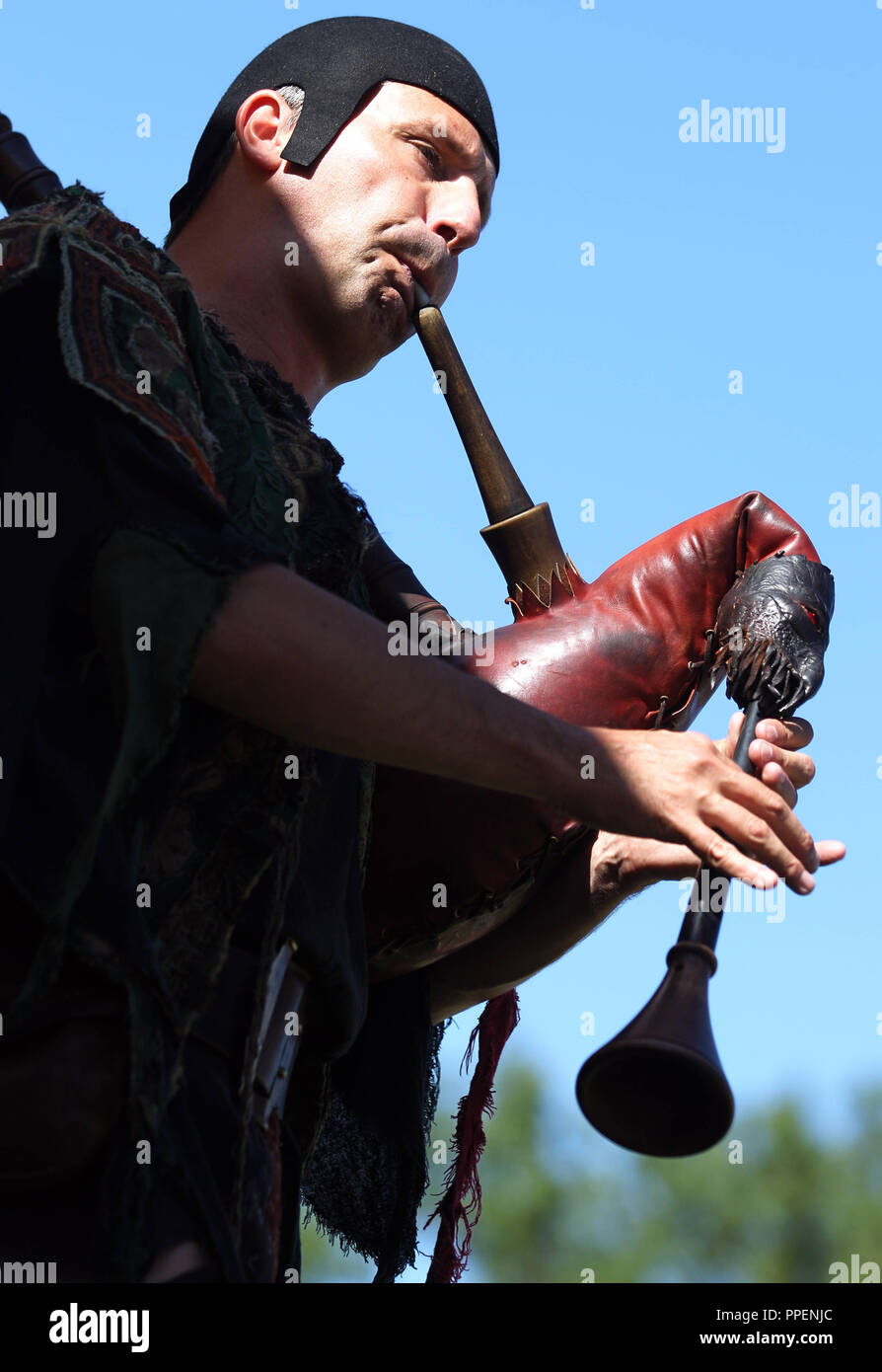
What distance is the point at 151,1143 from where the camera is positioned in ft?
6.33

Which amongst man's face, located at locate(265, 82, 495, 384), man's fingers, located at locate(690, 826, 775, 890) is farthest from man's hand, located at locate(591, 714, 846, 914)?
man's face, located at locate(265, 82, 495, 384)

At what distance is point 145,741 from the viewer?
192cm

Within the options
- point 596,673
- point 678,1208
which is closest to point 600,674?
point 596,673

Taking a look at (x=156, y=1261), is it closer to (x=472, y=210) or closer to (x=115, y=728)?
(x=115, y=728)

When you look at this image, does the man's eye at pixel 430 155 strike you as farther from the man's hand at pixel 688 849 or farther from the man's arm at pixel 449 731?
the man's arm at pixel 449 731

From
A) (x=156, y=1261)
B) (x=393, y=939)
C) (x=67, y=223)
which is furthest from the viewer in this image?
(x=393, y=939)

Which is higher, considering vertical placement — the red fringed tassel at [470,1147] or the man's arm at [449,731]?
the man's arm at [449,731]

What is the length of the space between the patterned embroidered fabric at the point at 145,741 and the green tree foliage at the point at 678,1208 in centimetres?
1227

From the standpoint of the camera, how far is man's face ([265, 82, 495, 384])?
9.37 ft

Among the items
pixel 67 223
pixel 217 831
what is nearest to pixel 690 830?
pixel 217 831

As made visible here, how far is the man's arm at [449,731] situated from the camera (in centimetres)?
196

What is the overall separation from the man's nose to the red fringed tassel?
1.33 metres

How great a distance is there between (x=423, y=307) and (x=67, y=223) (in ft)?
2.61

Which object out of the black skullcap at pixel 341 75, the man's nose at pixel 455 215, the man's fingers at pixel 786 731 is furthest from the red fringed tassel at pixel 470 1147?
the black skullcap at pixel 341 75
